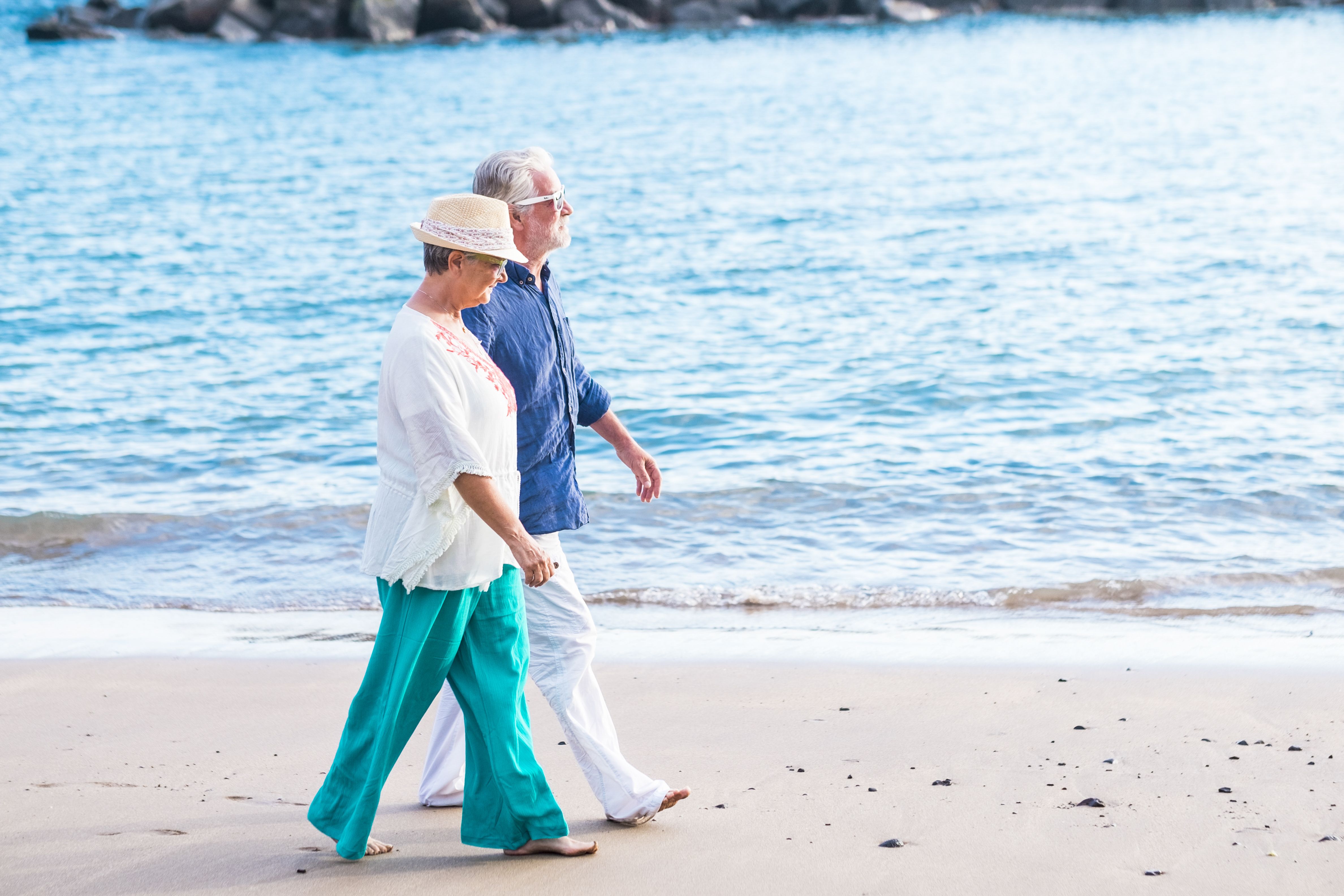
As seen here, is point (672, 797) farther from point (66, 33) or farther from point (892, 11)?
point (66, 33)

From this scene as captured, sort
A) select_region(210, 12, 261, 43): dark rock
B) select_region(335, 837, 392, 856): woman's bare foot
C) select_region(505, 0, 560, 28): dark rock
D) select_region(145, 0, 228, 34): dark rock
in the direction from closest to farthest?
select_region(335, 837, 392, 856): woman's bare foot < select_region(210, 12, 261, 43): dark rock < select_region(505, 0, 560, 28): dark rock < select_region(145, 0, 228, 34): dark rock

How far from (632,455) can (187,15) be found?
55507 millimetres

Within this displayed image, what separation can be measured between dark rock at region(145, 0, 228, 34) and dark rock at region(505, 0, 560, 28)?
1122 centimetres

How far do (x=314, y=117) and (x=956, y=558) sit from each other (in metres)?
28.7

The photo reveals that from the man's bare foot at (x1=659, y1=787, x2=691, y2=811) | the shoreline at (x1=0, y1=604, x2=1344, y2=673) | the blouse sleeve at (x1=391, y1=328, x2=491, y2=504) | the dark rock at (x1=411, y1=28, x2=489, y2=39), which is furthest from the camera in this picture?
the dark rock at (x1=411, y1=28, x2=489, y2=39)

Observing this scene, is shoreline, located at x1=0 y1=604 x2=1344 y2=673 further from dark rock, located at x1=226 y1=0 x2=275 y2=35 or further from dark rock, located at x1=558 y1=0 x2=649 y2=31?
dark rock, located at x1=226 y1=0 x2=275 y2=35

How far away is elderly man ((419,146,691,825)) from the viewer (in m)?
3.36

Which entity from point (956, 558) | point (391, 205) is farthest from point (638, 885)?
point (391, 205)

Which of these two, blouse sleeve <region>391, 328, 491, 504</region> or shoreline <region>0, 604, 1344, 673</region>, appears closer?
blouse sleeve <region>391, 328, 491, 504</region>

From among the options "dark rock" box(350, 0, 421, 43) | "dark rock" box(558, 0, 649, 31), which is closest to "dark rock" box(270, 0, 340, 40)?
"dark rock" box(350, 0, 421, 43)

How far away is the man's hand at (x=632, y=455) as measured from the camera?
3.94 m

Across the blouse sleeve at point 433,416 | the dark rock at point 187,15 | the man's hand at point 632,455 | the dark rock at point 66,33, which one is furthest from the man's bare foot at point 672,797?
the dark rock at point 66,33

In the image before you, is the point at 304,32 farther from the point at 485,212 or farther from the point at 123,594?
the point at 485,212

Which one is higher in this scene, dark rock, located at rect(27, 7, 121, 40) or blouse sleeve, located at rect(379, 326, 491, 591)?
dark rock, located at rect(27, 7, 121, 40)
